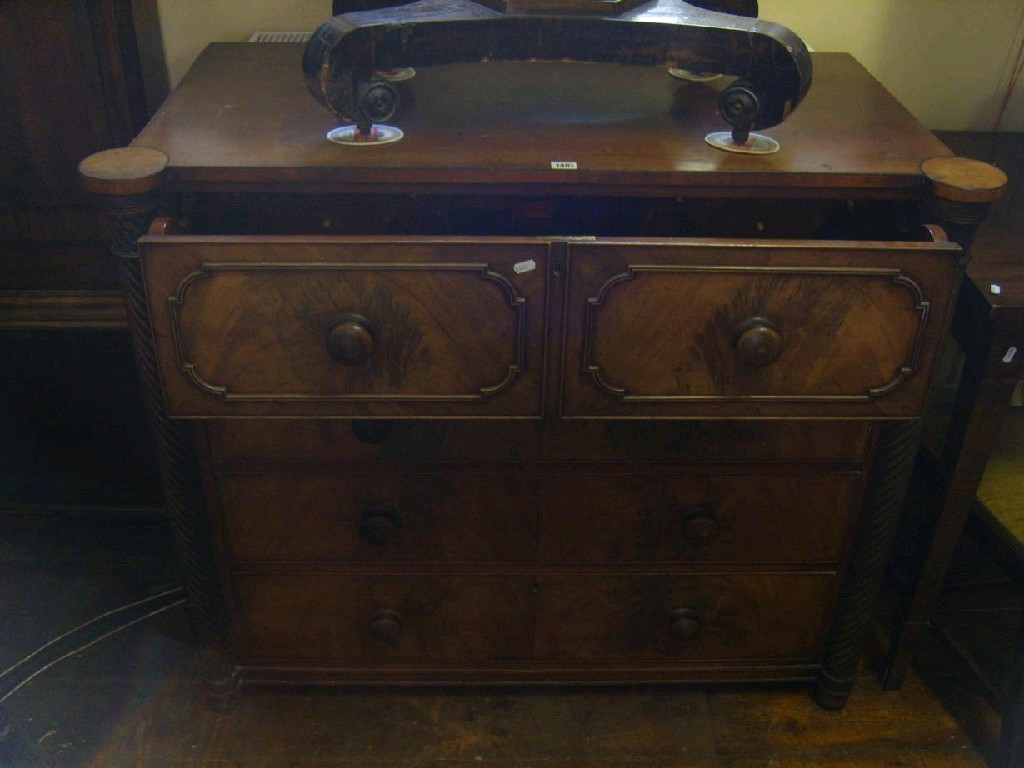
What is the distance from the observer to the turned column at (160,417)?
38.2 inches

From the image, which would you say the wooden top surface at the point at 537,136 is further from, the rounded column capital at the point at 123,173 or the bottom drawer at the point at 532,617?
the bottom drawer at the point at 532,617

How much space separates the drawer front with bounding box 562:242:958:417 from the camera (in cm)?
94

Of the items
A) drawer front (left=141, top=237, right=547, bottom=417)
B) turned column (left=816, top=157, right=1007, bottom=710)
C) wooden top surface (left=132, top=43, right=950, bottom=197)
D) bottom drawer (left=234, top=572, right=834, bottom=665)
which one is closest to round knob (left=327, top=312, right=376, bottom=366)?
drawer front (left=141, top=237, right=547, bottom=417)

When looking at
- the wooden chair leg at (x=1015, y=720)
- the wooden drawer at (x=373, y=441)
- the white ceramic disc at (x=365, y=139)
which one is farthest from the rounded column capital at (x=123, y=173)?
the wooden chair leg at (x=1015, y=720)

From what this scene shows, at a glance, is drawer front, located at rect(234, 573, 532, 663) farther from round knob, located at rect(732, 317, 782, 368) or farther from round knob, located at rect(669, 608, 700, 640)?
round knob, located at rect(732, 317, 782, 368)

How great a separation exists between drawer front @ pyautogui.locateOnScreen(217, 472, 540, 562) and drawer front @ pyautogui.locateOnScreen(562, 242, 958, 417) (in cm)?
23

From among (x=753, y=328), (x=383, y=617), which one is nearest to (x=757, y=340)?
(x=753, y=328)

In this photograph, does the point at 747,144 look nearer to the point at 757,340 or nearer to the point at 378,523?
the point at 757,340

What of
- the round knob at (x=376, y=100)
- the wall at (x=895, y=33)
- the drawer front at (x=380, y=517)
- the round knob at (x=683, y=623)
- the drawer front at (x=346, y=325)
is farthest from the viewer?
the wall at (x=895, y=33)

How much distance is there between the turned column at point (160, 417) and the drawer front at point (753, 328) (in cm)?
42

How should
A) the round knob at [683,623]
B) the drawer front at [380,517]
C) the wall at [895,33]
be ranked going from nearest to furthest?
the drawer front at [380,517]
the round knob at [683,623]
the wall at [895,33]

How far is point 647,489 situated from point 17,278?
909mm

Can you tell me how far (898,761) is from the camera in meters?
1.33

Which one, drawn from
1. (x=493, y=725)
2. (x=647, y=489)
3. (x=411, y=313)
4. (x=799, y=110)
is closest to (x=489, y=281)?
(x=411, y=313)
